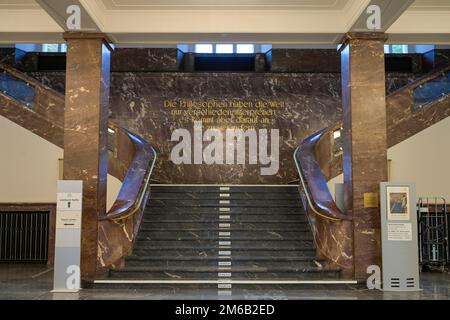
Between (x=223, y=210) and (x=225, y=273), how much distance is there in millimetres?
2361

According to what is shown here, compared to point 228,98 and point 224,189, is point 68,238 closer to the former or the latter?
point 224,189

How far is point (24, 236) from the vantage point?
1295cm

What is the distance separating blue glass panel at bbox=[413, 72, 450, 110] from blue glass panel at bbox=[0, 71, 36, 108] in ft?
27.7

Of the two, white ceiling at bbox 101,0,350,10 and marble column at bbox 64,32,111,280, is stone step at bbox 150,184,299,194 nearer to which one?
marble column at bbox 64,32,111,280

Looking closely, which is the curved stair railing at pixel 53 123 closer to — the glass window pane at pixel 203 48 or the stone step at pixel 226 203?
the stone step at pixel 226 203

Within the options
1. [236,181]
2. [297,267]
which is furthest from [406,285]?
[236,181]

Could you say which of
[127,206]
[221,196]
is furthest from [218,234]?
[127,206]

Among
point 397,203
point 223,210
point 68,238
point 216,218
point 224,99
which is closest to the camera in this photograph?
point 68,238

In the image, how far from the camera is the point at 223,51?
18078mm

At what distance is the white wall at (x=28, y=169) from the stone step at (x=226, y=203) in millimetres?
1471

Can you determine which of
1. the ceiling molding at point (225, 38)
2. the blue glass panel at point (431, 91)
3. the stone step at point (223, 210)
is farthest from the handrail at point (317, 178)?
the ceiling molding at point (225, 38)
